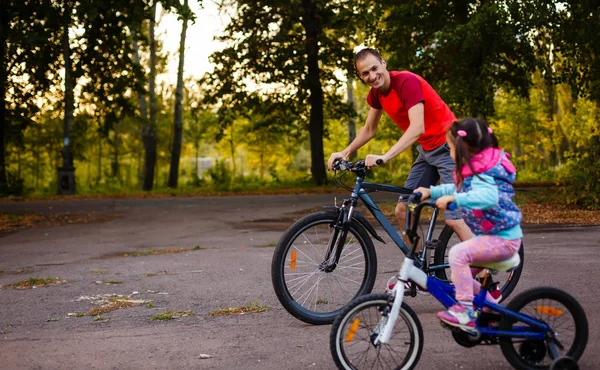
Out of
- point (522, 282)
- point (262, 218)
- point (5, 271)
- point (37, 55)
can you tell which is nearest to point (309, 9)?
point (37, 55)

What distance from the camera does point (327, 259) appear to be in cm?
532

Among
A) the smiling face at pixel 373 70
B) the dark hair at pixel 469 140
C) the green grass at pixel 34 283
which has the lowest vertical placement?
the green grass at pixel 34 283

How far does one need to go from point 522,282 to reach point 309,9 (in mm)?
20281

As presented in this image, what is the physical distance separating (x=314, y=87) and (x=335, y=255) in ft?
71.3

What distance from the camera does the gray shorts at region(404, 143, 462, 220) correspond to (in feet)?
17.9

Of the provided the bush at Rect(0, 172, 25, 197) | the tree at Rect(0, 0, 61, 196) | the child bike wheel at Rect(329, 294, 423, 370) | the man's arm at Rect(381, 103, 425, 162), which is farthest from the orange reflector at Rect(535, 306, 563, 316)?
the bush at Rect(0, 172, 25, 197)

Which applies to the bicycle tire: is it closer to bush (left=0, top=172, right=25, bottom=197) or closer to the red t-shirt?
the red t-shirt

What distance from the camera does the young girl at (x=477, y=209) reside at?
3.91m

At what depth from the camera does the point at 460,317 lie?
3951 mm

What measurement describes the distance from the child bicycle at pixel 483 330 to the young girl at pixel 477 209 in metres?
0.09

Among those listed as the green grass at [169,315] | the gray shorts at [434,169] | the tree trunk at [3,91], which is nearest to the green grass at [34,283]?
the green grass at [169,315]

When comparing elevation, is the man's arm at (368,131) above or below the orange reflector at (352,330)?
above

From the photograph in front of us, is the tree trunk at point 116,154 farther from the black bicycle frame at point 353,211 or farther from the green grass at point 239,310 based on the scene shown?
the black bicycle frame at point 353,211

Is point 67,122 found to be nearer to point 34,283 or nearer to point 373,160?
point 34,283
